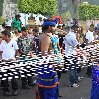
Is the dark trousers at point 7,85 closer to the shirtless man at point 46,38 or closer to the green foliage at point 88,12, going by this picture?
the shirtless man at point 46,38

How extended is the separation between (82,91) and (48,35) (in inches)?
103

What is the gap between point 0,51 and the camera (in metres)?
7.06

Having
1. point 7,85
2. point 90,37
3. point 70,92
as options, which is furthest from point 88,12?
point 7,85

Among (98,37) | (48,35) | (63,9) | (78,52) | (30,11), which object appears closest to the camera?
(48,35)

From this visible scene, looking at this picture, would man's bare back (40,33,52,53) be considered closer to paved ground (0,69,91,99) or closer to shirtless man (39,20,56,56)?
shirtless man (39,20,56,56)

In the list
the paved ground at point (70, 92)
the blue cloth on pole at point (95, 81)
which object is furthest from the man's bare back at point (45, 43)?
the paved ground at point (70, 92)

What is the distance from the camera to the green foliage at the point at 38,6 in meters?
23.6

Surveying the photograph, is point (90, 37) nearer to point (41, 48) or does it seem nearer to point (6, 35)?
point (6, 35)

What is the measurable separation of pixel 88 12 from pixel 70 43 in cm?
2324

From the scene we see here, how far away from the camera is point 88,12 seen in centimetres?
3089

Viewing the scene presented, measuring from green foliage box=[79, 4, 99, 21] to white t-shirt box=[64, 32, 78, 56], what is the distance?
2247 cm

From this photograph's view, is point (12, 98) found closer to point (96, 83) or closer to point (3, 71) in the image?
point (3, 71)

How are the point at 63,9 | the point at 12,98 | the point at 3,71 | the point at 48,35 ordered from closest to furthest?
the point at 48,35, the point at 3,71, the point at 12,98, the point at 63,9

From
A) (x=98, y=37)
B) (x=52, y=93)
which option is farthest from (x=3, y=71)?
(x=98, y=37)
